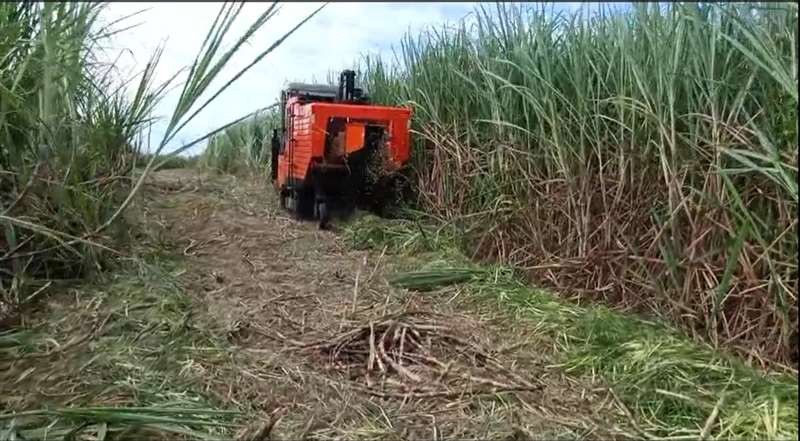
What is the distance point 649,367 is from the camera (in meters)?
2.31

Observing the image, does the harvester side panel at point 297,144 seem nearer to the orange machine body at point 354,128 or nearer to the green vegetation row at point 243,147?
the orange machine body at point 354,128

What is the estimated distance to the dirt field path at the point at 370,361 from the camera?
2.22 metres

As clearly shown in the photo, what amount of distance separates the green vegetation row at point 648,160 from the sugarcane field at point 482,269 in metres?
0.01

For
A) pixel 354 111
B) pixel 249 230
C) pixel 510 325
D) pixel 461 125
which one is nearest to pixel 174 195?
pixel 249 230

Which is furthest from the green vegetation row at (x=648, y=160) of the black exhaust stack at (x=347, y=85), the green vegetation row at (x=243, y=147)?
the green vegetation row at (x=243, y=147)

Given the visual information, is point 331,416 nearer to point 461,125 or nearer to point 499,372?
point 499,372

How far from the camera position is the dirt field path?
7.29 feet

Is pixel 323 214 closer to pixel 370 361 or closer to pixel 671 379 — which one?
Answer: pixel 370 361

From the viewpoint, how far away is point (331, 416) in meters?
2.25

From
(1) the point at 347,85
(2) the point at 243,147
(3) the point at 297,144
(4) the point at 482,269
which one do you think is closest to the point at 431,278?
(4) the point at 482,269

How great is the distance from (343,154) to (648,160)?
2.19 meters

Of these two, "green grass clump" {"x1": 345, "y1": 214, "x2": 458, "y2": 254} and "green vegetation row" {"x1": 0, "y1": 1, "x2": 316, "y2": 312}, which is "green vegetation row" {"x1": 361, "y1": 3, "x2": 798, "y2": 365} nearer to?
"green grass clump" {"x1": 345, "y1": 214, "x2": 458, "y2": 254}

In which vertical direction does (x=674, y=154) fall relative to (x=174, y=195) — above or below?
above

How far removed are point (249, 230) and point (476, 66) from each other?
67.1 inches
